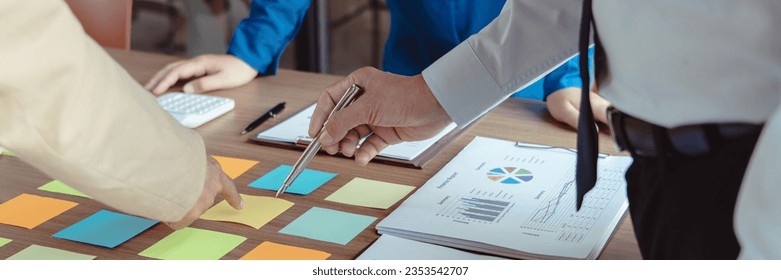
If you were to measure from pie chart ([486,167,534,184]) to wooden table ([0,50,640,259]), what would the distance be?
10 centimetres

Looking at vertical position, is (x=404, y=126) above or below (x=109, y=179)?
below

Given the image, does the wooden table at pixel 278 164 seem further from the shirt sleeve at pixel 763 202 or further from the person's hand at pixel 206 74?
the shirt sleeve at pixel 763 202

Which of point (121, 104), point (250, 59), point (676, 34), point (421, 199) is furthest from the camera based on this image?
point (250, 59)

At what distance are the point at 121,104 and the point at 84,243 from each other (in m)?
0.25

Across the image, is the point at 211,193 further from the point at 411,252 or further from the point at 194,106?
the point at 194,106

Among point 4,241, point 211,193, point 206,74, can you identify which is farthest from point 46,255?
point 206,74

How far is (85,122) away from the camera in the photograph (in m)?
1.00

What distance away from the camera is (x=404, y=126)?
4.62 feet

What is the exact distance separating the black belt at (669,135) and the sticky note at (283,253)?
0.39m

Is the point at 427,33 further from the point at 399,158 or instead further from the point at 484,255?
the point at 484,255

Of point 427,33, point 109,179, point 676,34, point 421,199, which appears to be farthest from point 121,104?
point 427,33

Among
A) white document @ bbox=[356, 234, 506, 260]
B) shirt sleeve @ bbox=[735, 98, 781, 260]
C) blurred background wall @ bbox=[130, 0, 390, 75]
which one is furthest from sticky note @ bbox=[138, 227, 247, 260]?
blurred background wall @ bbox=[130, 0, 390, 75]

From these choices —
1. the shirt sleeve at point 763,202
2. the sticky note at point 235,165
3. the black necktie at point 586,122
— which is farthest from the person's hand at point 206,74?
the shirt sleeve at point 763,202

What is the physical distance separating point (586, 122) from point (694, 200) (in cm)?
19
